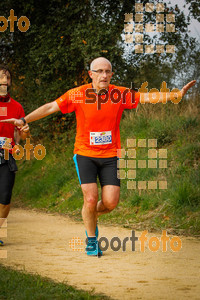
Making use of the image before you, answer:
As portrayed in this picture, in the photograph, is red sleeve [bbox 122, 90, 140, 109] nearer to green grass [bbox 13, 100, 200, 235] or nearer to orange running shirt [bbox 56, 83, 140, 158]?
orange running shirt [bbox 56, 83, 140, 158]

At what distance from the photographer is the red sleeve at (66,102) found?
6.47 m

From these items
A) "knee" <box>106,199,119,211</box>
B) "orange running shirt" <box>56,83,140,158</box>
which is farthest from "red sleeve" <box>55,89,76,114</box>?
"knee" <box>106,199,119,211</box>

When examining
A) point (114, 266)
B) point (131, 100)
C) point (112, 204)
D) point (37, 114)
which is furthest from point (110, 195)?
point (37, 114)

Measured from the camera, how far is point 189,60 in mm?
16219

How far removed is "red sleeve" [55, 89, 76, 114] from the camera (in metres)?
6.47

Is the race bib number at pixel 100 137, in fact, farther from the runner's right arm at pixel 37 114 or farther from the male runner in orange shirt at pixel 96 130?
the runner's right arm at pixel 37 114

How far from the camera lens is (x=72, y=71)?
17438 millimetres

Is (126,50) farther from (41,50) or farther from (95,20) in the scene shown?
(41,50)

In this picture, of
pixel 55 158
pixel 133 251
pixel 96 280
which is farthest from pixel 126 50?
pixel 96 280

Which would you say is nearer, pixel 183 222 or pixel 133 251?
pixel 133 251

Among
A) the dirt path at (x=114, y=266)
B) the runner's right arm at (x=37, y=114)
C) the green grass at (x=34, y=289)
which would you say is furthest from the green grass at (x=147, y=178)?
the green grass at (x=34, y=289)

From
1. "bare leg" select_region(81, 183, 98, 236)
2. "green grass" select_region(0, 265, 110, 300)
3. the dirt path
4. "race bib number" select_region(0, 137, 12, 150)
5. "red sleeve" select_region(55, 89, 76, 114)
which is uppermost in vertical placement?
"red sleeve" select_region(55, 89, 76, 114)

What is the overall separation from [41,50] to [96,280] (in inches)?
497

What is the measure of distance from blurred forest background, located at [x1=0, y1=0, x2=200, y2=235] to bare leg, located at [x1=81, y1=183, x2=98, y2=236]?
18.5ft
